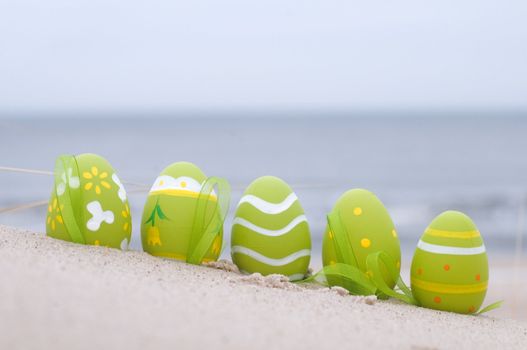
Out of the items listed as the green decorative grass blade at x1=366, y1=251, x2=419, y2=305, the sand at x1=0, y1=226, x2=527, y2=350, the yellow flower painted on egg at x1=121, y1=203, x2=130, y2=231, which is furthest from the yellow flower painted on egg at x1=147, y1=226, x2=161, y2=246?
the green decorative grass blade at x1=366, y1=251, x2=419, y2=305

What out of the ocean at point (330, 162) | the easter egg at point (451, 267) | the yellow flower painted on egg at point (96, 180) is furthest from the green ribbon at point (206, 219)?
the ocean at point (330, 162)

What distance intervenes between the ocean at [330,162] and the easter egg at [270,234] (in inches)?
57.0

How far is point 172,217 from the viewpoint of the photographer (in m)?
3.04

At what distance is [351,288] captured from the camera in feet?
9.82

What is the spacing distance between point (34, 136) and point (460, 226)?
26.2 meters

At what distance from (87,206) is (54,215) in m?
0.16

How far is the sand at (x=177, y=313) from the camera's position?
168 cm

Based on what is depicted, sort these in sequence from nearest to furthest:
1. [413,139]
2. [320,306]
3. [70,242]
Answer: [320,306] < [70,242] < [413,139]

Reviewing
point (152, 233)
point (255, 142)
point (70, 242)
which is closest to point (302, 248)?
point (152, 233)

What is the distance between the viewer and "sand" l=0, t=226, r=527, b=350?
66.3 inches

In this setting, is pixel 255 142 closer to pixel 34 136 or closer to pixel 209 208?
pixel 34 136

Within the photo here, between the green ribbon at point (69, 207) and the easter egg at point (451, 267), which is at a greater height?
the green ribbon at point (69, 207)

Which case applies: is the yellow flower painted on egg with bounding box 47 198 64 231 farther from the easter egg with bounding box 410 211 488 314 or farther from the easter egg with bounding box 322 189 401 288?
the easter egg with bounding box 410 211 488 314

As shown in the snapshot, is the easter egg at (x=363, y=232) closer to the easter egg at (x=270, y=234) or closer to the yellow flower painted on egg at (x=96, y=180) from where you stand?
the easter egg at (x=270, y=234)
